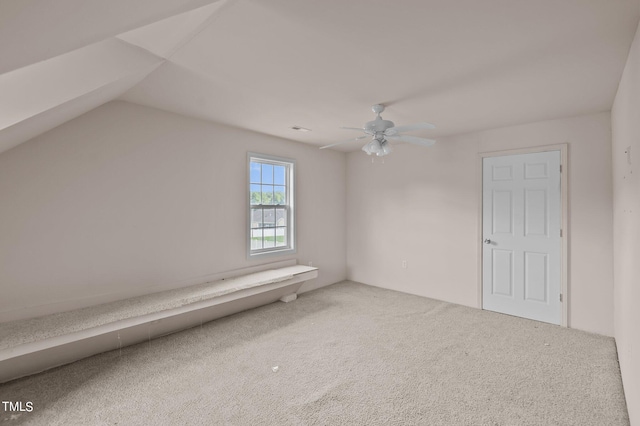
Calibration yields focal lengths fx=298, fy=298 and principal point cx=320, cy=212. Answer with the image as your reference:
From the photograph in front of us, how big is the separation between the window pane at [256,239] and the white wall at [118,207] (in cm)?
22

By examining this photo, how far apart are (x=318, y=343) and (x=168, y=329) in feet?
A: 5.19

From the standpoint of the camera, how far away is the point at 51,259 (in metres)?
2.60

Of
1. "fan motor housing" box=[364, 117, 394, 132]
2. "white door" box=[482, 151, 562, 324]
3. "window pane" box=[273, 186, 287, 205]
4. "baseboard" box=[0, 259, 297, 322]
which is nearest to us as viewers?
"baseboard" box=[0, 259, 297, 322]

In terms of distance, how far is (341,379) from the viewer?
2420 mm

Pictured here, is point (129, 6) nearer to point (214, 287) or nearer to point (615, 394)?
point (214, 287)

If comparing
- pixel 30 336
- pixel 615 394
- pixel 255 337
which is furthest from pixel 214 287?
pixel 615 394

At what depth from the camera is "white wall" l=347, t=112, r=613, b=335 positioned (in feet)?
10.8

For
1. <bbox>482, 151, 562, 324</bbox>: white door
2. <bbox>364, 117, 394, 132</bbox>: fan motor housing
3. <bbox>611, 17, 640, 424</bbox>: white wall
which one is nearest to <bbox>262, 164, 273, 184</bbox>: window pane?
<bbox>364, 117, 394, 132</bbox>: fan motor housing

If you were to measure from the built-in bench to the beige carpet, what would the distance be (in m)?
0.12

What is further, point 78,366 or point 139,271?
point 139,271

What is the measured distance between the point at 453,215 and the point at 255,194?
9.50 feet

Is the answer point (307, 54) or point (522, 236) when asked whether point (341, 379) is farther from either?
point (522, 236)

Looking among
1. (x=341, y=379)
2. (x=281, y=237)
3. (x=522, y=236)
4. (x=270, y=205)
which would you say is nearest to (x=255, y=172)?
(x=270, y=205)

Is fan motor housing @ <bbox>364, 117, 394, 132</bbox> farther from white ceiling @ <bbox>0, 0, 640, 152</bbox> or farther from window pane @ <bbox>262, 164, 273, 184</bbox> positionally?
window pane @ <bbox>262, 164, 273, 184</bbox>
